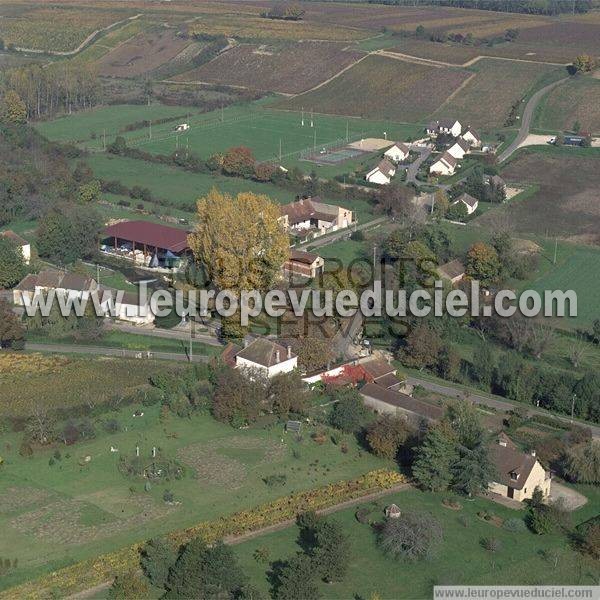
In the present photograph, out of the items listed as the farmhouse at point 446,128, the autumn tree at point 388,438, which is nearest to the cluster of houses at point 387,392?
the autumn tree at point 388,438

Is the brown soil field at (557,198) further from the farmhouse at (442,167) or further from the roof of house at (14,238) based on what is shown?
the roof of house at (14,238)

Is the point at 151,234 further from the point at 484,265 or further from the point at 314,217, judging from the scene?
the point at 484,265

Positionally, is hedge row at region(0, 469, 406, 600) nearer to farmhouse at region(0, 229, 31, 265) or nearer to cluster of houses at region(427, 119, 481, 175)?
farmhouse at region(0, 229, 31, 265)

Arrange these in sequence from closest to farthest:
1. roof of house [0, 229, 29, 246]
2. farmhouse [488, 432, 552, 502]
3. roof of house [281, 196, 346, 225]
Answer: farmhouse [488, 432, 552, 502] < roof of house [0, 229, 29, 246] < roof of house [281, 196, 346, 225]

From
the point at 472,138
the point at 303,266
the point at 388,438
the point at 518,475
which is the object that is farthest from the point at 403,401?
the point at 472,138

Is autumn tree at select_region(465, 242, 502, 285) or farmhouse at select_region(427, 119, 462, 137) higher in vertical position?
farmhouse at select_region(427, 119, 462, 137)

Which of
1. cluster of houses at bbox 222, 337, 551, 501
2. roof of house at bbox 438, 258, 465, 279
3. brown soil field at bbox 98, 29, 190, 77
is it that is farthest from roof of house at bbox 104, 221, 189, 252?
brown soil field at bbox 98, 29, 190, 77
